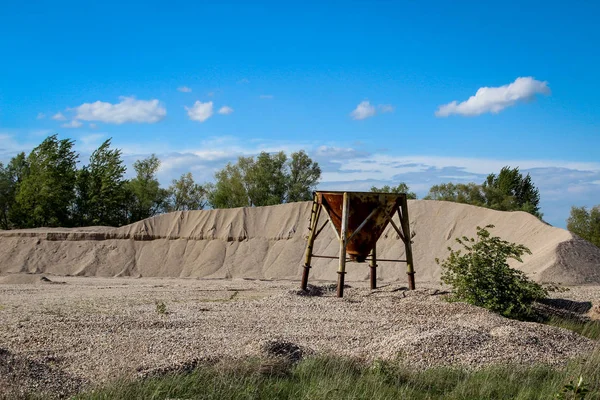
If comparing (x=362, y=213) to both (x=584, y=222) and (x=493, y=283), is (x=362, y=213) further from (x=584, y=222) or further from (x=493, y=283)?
(x=584, y=222)

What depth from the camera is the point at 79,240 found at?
4291 centimetres

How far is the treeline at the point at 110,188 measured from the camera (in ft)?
182

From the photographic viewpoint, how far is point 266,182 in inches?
2596

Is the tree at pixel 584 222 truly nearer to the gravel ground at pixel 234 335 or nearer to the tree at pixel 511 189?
the tree at pixel 511 189

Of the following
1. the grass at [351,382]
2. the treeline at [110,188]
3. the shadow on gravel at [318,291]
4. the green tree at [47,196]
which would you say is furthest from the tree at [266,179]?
the grass at [351,382]

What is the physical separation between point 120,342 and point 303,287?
9.36 m

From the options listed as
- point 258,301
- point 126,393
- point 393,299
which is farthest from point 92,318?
point 393,299

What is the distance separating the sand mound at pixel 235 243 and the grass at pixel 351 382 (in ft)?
74.5

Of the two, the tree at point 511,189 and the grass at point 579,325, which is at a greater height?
the tree at point 511,189

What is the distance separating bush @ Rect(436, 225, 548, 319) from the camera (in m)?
15.4

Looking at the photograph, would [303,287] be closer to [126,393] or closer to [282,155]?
[126,393]

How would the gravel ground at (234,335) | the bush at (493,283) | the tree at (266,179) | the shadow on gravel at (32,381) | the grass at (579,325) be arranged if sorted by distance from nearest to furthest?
the shadow on gravel at (32,381) → the gravel ground at (234,335) → the grass at (579,325) → the bush at (493,283) → the tree at (266,179)

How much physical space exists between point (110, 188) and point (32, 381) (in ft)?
171

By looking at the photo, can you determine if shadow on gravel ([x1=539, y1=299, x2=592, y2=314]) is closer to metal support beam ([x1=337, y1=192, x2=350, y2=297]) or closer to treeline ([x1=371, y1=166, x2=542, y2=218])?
metal support beam ([x1=337, y1=192, x2=350, y2=297])
